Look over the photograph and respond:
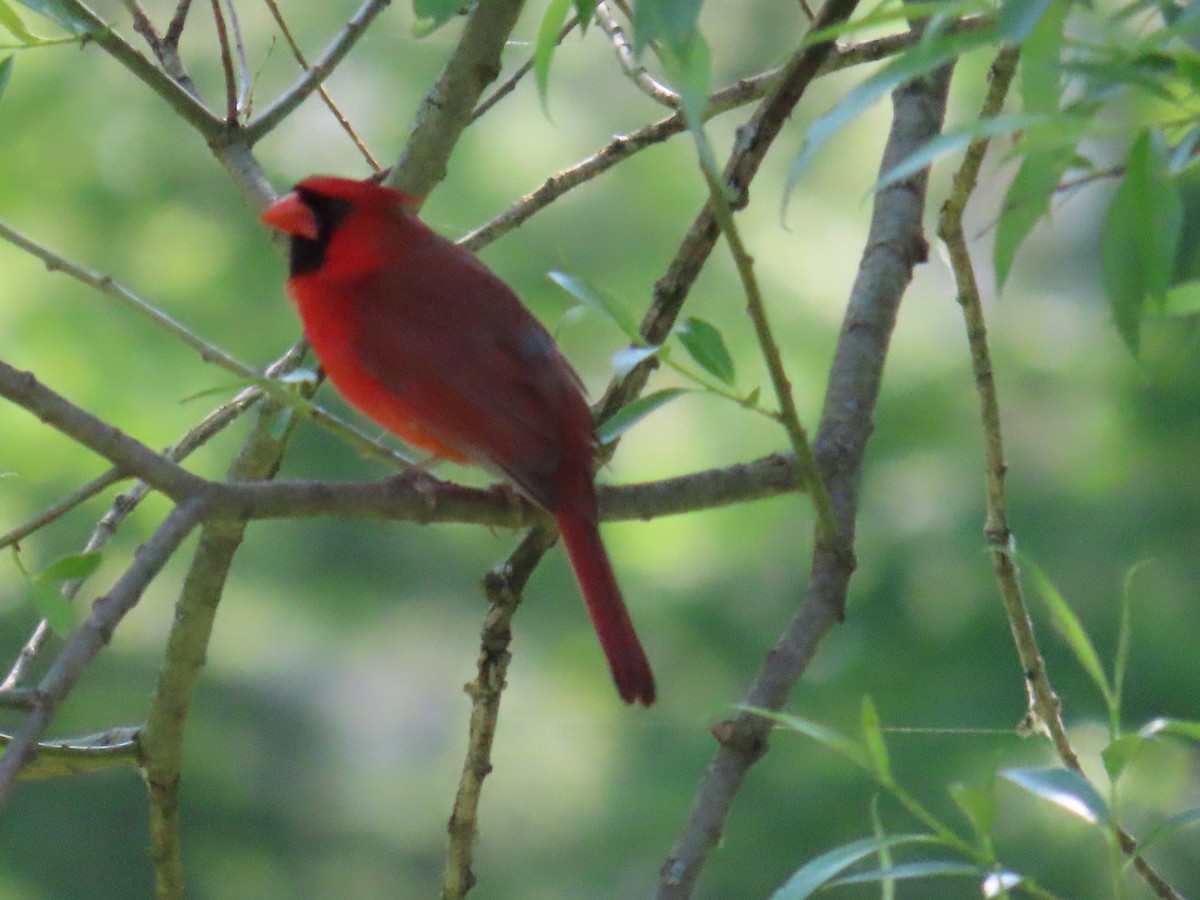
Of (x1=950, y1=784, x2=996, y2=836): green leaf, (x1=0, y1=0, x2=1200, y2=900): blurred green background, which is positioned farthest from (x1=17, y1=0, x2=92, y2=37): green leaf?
(x1=0, y1=0, x2=1200, y2=900): blurred green background

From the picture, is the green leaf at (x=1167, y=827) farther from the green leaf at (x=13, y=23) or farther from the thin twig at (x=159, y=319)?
the green leaf at (x=13, y=23)

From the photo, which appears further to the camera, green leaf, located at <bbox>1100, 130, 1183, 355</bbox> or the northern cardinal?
the northern cardinal

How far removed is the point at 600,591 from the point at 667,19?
1.08 m

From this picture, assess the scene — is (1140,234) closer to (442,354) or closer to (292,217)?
(442,354)

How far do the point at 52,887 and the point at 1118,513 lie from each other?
109 inches

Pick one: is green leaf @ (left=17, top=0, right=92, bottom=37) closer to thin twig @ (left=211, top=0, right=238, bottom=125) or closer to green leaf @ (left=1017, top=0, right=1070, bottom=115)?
thin twig @ (left=211, top=0, right=238, bottom=125)

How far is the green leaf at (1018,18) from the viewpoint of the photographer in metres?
0.78

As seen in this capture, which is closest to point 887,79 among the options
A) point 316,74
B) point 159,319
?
point 159,319

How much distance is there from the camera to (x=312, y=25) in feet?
14.2

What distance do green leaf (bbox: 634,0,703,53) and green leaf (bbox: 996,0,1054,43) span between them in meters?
0.15

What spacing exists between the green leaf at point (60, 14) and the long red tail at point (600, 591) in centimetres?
73

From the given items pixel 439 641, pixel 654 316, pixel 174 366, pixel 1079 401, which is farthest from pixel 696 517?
pixel 654 316

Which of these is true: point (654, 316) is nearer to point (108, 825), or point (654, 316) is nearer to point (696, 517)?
point (696, 517)

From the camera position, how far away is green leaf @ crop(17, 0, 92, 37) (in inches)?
60.2
